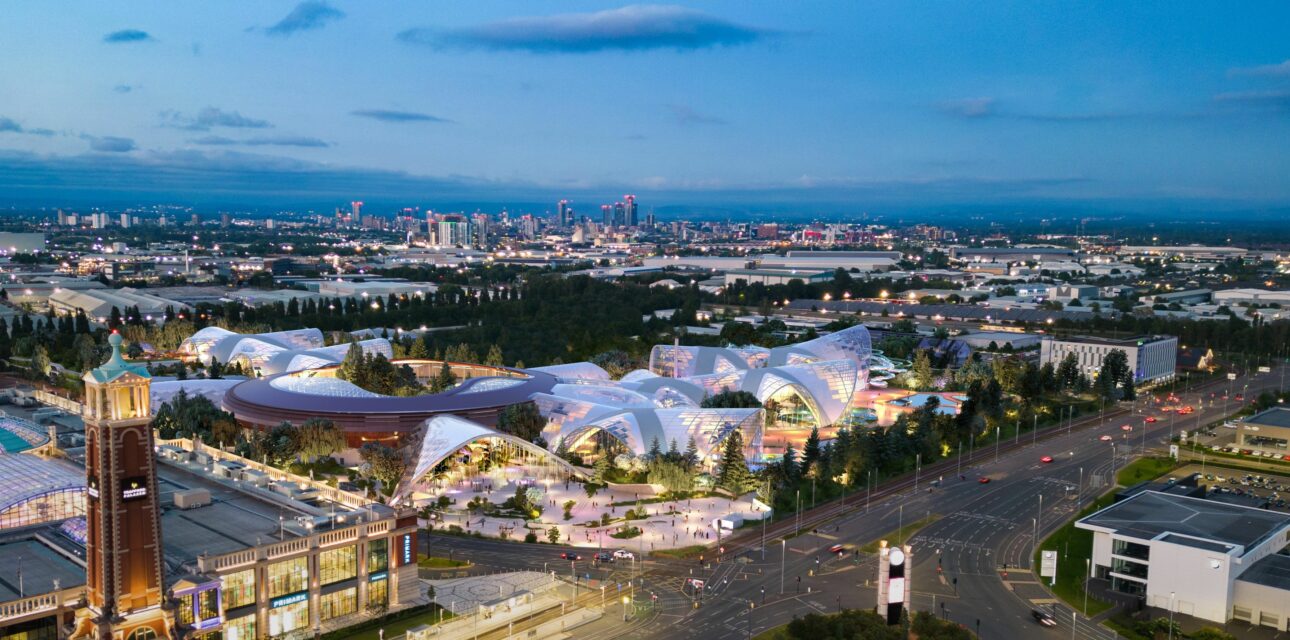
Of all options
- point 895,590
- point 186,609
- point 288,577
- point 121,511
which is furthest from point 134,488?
point 895,590

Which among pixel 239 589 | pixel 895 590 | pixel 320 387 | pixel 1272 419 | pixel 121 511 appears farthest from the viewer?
pixel 1272 419

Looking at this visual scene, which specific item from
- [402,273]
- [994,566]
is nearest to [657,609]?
[994,566]

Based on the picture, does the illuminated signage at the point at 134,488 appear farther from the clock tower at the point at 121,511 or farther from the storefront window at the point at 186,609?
the storefront window at the point at 186,609

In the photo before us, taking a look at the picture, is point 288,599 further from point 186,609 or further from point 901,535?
point 901,535

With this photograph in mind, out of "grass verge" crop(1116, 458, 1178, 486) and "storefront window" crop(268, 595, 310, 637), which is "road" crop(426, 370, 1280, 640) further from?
"storefront window" crop(268, 595, 310, 637)

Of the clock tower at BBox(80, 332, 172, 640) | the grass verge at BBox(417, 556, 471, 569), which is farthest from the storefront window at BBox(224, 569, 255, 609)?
the grass verge at BBox(417, 556, 471, 569)

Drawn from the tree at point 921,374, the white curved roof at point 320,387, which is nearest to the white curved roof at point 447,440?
the white curved roof at point 320,387
